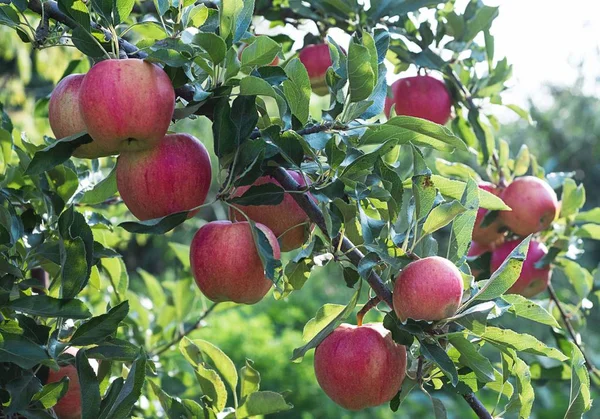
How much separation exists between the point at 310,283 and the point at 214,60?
4.47 meters

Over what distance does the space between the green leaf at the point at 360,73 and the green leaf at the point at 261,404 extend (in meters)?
0.39

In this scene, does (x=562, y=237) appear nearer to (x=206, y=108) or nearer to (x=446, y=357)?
(x=446, y=357)

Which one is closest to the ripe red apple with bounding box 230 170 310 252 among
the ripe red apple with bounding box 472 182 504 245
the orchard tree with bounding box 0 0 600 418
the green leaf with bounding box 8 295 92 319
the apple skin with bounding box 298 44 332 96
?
the orchard tree with bounding box 0 0 600 418

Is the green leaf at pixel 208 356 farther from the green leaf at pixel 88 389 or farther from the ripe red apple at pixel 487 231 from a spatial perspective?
the ripe red apple at pixel 487 231

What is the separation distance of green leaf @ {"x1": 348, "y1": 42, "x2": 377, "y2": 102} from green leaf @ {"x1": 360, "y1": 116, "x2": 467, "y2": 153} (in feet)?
0.13

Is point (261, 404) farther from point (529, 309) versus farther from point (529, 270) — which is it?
point (529, 270)

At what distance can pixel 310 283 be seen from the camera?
5180mm

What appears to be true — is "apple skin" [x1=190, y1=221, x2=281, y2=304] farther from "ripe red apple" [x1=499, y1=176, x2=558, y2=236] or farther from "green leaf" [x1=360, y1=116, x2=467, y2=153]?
"ripe red apple" [x1=499, y1=176, x2=558, y2=236]

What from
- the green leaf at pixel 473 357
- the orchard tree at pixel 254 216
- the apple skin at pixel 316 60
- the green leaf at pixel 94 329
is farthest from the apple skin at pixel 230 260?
the apple skin at pixel 316 60

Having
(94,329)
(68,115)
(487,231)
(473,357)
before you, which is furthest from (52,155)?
(487,231)

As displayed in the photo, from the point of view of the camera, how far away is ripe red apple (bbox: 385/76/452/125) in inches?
52.9

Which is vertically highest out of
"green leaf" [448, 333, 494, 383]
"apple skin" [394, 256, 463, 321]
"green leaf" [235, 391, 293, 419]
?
"apple skin" [394, 256, 463, 321]

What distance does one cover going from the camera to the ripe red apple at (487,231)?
1.42 meters

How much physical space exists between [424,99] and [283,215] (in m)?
0.56
